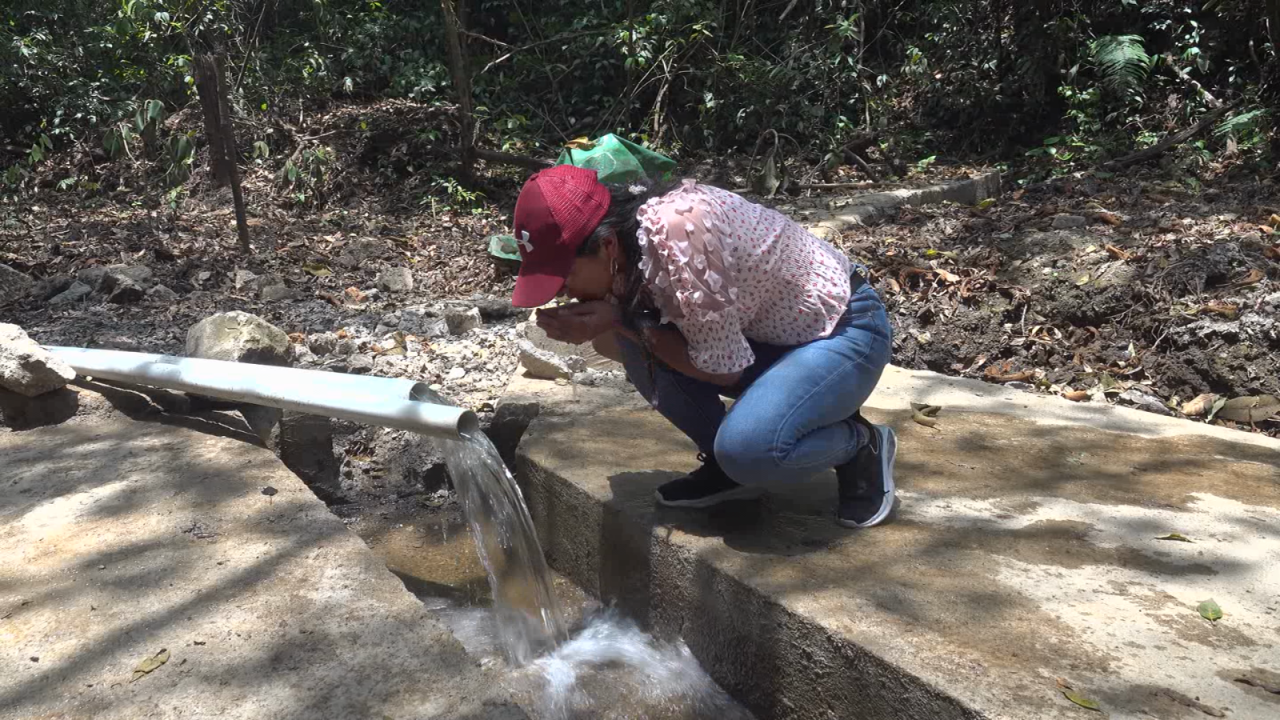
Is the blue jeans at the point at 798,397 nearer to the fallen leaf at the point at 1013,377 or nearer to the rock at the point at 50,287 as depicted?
the fallen leaf at the point at 1013,377

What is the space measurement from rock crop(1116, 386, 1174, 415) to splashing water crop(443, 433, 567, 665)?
216cm

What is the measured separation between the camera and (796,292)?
7.09 feet

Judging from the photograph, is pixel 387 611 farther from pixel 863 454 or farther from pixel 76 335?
pixel 76 335

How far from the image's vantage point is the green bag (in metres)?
2.60

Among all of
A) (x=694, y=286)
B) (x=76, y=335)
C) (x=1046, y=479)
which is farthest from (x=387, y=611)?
(x=76, y=335)

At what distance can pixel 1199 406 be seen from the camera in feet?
11.3

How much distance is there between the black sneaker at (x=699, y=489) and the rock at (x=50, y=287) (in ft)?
13.3

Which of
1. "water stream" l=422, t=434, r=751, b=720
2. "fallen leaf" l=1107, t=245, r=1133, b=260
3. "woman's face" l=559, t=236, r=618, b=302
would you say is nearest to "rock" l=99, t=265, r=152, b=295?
"water stream" l=422, t=434, r=751, b=720

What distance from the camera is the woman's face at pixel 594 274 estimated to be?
2.04 metres

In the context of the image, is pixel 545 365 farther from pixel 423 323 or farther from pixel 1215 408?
pixel 1215 408

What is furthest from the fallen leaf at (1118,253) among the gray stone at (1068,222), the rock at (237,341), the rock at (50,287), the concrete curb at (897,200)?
the rock at (50,287)

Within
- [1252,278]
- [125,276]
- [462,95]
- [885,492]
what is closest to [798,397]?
[885,492]

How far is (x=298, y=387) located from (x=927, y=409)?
Result: 5.90 ft

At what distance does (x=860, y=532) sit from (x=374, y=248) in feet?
15.5
